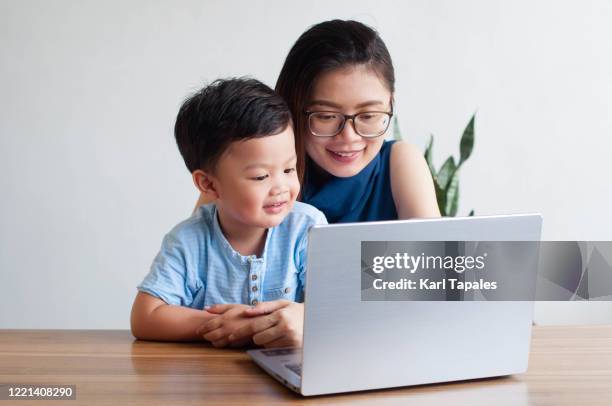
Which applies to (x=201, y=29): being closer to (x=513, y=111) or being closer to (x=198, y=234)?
(x=513, y=111)

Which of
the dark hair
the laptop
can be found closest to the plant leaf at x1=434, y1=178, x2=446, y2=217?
the dark hair

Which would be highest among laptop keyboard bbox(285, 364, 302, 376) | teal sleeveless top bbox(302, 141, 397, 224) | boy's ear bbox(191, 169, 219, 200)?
boy's ear bbox(191, 169, 219, 200)

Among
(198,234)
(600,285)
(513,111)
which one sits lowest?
(600,285)

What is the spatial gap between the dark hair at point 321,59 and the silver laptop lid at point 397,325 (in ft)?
2.40

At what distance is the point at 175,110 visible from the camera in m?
3.52

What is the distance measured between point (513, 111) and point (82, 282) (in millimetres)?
2165

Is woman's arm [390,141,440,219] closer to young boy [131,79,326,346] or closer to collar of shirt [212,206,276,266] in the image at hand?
young boy [131,79,326,346]

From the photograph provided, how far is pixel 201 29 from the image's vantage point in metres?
3.51

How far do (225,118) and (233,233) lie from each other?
0.23 meters

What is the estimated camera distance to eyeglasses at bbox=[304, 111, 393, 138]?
5.57 ft

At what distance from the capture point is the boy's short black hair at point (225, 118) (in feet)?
4.63

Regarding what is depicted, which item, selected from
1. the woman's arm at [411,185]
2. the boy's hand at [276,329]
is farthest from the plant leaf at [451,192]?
the boy's hand at [276,329]

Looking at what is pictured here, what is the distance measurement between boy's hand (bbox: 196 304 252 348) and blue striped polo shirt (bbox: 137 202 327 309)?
13 cm

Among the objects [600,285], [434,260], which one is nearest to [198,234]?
[434,260]
